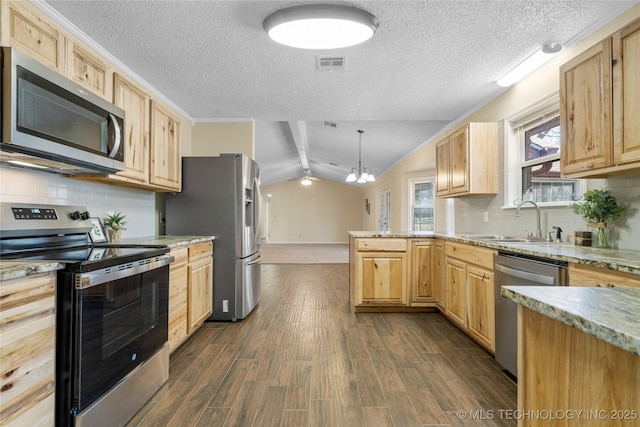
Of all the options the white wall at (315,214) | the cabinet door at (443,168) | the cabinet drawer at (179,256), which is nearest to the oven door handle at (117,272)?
the cabinet drawer at (179,256)

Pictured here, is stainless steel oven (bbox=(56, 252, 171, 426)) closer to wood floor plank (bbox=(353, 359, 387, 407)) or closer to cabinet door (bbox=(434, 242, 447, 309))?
wood floor plank (bbox=(353, 359, 387, 407))

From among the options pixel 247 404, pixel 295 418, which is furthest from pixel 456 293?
pixel 247 404

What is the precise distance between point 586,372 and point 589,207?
1.62 m

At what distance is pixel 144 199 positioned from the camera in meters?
3.20

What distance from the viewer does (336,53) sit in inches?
98.2

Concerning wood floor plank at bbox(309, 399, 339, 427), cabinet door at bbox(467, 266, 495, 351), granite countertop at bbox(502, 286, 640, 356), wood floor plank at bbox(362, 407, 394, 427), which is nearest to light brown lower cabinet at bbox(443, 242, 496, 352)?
cabinet door at bbox(467, 266, 495, 351)

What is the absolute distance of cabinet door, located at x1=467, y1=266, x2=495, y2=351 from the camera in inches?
94.7

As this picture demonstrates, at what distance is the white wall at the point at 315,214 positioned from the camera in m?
13.8

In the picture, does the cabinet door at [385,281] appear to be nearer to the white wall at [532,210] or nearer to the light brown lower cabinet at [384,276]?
the light brown lower cabinet at [384,276]

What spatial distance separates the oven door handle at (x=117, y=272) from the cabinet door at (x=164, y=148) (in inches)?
40.0

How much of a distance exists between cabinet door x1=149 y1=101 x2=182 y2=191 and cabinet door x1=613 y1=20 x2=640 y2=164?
121 inches

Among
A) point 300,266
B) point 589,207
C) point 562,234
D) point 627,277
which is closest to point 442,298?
point 562,234

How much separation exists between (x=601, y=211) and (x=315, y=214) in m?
12.0

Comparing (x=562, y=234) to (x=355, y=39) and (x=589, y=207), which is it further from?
(x=355, y=39)
